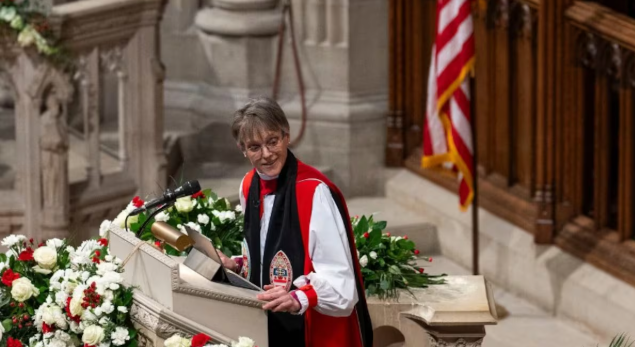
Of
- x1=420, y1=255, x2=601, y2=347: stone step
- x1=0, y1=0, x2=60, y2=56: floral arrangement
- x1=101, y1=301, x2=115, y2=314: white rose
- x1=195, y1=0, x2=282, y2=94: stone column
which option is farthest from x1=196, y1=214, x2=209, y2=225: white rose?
x1=195, y1=0, x2=282, y2=94: stone column

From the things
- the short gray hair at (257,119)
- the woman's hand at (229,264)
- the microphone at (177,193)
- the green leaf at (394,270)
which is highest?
the short gray hair at (257,119)

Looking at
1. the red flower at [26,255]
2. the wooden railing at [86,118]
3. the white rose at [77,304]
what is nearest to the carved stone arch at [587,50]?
the wooden railing at [86,118]

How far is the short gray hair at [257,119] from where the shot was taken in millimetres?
5719

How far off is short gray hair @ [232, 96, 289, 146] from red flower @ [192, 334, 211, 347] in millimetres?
640

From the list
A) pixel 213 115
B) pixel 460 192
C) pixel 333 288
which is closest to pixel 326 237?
pixel 333 288

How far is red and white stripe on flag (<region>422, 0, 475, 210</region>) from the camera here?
897cm

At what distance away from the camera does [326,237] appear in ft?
19.0

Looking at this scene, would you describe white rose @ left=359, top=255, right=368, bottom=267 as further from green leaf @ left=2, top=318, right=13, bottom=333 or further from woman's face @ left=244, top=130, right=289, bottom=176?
green leaf @ left=2, top=318, right=13, bottom=333

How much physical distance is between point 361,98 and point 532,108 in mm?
1600

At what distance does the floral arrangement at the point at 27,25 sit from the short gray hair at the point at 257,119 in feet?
13.0

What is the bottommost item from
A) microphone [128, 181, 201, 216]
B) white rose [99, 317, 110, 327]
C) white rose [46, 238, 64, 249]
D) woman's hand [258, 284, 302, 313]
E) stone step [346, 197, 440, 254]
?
stone step [346, 197, 440, 254]

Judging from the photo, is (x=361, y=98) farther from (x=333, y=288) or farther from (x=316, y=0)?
(x=333, y=288)

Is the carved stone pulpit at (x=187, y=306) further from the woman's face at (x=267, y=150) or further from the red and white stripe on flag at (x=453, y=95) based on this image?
the red and white stripe on flag at (x=453, y=95)

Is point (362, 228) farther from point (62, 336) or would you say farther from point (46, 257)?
point (62, 336)
